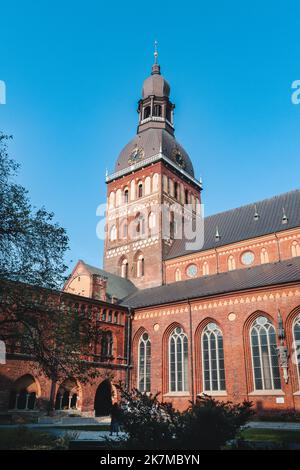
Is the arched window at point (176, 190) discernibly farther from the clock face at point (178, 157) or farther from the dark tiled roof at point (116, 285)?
the dark tiled roof at point (116, 285)

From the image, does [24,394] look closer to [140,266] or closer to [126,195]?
[140,266]

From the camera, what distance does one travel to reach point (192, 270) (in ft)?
119

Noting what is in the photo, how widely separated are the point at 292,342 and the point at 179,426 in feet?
56.9

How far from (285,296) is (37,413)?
1682 centimetres

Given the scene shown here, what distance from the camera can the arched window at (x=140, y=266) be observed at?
131 ft

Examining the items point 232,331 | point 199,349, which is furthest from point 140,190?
point 232,331

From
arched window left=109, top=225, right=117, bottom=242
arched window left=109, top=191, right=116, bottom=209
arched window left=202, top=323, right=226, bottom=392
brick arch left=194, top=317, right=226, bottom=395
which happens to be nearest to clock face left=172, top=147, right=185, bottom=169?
arched window left=109, top=191, right=116, bottom=209

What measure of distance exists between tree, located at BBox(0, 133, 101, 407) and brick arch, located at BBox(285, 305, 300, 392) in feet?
44.4

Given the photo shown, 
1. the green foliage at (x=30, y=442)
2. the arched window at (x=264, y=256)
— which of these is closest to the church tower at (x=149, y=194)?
the arched window at (x=264, y=256)

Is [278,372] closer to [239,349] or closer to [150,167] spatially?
[239,349]

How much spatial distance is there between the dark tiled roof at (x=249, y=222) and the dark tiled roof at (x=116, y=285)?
4801 mm

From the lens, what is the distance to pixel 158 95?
48.2 metres

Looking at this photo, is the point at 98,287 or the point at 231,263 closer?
the point at 98,287
